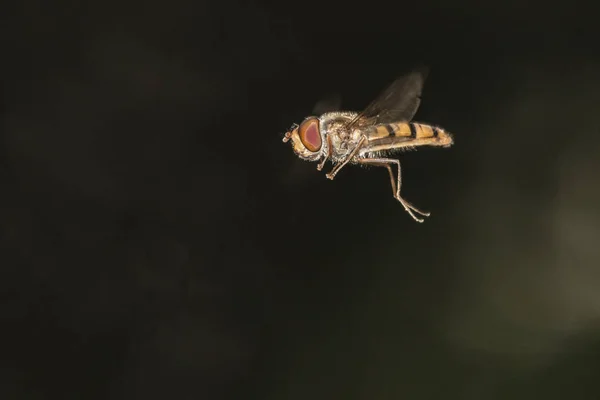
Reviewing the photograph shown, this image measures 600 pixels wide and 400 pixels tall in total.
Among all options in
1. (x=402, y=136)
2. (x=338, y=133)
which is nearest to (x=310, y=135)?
(x=338, y=133)

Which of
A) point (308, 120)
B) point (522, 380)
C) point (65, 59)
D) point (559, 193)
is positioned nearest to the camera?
point (308, 120)

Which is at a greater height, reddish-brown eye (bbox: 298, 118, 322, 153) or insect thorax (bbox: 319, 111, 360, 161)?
insect thorax (bbox: 319, 111, 360, 161)

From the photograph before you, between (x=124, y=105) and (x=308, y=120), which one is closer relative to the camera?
(x=308, y=120)

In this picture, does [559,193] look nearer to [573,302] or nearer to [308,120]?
[573,302]

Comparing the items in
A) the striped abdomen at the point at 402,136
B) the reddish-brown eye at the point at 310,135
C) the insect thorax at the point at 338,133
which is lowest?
the reddish-brown eye at the point at 310,135

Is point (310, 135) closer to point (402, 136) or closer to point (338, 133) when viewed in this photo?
point (338, 133)

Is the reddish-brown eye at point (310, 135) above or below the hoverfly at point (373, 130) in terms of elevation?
below

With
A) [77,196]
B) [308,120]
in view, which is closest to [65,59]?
[77,196]
